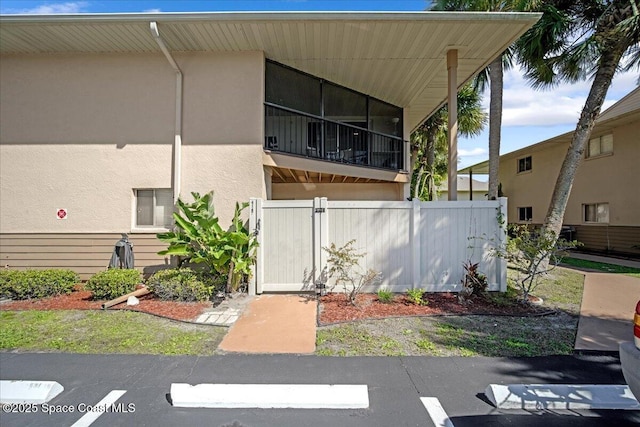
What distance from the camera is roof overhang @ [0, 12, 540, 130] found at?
20.6 ft

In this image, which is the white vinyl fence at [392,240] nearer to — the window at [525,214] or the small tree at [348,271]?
the small tree at [348,271]

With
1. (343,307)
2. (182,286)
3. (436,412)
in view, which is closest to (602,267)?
(343,307)

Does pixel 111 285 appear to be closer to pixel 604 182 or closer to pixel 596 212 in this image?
pixel 604 182

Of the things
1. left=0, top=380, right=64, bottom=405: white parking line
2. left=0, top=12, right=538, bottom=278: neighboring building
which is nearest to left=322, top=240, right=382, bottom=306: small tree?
left=0, top=12, right=538, bottom=278: neighboring building

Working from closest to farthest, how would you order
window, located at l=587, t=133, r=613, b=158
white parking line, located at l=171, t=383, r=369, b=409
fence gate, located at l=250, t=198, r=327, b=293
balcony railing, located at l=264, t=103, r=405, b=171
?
white parking line, located at l=171, t=383, r=369, b=409 → fence gate, located at l=250, t=198, r=327, b=293 → balcony railing, located at l=264, t=103, r=405, b=171 → window, located at l=587, t=133, r=613, b=158

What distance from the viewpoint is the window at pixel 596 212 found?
44.8 feet

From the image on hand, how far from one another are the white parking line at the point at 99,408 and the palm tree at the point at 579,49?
9051mm

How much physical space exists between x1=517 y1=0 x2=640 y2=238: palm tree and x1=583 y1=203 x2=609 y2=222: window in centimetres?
611

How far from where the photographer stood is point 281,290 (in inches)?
263

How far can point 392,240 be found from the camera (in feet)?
22.1

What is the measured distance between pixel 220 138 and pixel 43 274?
4682 mm

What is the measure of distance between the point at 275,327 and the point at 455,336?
2.76 m

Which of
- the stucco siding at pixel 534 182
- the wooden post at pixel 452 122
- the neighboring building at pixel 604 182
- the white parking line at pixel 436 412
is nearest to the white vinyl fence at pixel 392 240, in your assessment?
the wooden post at pixel 452 122

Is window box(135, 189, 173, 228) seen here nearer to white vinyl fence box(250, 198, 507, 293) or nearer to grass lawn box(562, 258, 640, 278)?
white vinyl fence box(250, 198, 507, 293)
